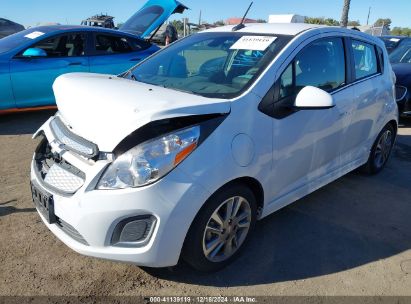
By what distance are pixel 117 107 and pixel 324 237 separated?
201cm

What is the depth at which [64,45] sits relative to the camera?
21.0ft

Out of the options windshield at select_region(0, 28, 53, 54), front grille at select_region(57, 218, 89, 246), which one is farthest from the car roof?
windshield at select_region(0, 28, 53, 54)

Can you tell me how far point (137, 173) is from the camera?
2.24m

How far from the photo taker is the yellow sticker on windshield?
10.3 ft

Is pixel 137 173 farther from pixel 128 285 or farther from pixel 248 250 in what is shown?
pixel 248 250

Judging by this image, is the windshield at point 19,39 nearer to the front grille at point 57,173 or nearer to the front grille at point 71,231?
the front grille at point 57,173

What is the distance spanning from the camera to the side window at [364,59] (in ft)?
12.8

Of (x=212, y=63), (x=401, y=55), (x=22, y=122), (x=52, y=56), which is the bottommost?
(x=22, y=122)

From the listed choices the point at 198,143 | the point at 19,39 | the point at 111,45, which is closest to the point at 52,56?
the point at 19,39

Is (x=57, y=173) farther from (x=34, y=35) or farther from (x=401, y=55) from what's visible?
(x=401, y=55)

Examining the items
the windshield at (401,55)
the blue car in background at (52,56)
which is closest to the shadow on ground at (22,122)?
the blue car in background at (52,56)

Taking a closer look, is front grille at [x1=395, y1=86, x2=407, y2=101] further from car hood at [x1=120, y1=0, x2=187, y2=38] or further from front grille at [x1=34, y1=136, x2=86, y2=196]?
front grille at [x1=34, y1=136, x2=86, y2=196]

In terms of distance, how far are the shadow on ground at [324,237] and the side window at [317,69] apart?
45.2 inches

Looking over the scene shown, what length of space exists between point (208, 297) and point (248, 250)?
2.09 ft
